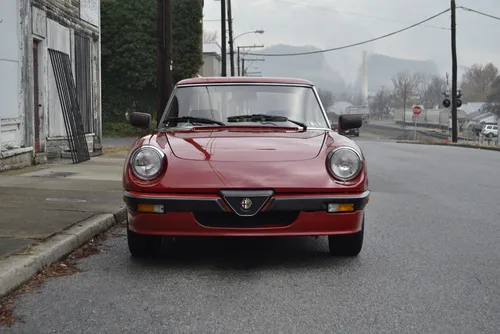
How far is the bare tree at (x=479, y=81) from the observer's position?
114 m

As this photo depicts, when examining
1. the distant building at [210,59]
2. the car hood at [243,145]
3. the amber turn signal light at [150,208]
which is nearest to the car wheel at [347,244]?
the car hood at [243,145]

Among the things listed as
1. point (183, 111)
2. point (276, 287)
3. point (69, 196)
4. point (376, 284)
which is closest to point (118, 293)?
point (276, 287)

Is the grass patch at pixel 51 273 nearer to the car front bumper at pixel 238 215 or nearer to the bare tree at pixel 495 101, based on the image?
the car front bumper at pixel 238 215

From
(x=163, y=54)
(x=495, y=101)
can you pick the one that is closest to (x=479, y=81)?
(x=495, y=101)

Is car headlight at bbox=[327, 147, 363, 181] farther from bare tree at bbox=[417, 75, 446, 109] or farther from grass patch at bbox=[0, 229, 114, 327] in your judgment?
bare tree at bbox=[417, 75, 446, 109]

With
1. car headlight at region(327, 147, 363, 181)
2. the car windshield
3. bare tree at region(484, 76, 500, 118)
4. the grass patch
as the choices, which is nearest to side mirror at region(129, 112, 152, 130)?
the car windshield

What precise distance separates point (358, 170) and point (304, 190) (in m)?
0.51

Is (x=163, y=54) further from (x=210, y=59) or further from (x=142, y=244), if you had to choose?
(x=210, y=59)

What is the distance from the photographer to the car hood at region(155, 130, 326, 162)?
457cm

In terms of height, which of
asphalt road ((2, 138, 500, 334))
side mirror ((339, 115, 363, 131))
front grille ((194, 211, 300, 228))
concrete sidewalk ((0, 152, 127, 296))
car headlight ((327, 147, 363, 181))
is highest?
Answer: side mirror ((339, 115, 363, 131))

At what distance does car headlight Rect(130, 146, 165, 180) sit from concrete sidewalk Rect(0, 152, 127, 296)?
3.34ft

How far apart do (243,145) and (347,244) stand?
119 cm

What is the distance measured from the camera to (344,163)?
457 cm

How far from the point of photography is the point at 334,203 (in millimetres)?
4434
